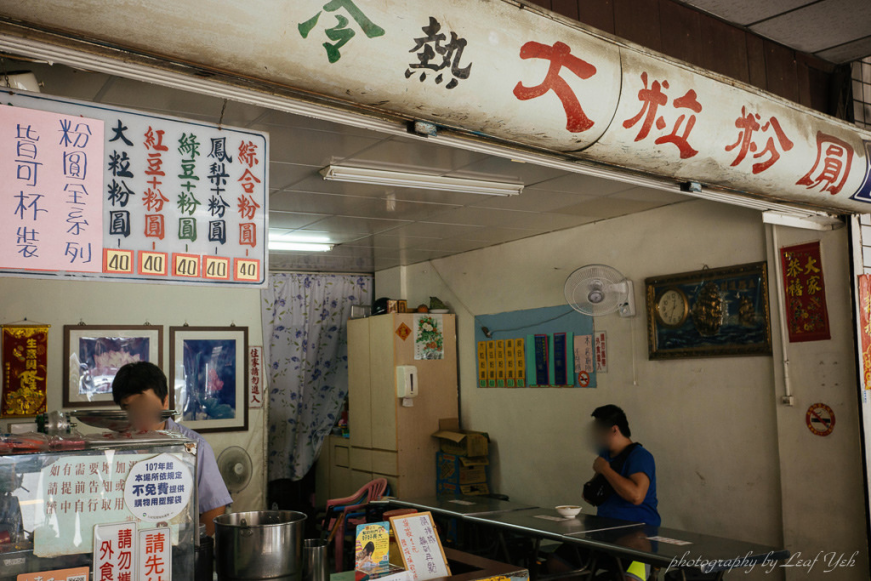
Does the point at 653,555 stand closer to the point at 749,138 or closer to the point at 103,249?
the point at 749,138

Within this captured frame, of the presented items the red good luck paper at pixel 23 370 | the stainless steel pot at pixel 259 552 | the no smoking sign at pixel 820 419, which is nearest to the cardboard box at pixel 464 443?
the no smoking sign at pixel 820 419

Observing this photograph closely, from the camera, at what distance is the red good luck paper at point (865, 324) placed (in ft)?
13.0

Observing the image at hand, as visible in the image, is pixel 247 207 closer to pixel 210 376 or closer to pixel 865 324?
pixel 865 324

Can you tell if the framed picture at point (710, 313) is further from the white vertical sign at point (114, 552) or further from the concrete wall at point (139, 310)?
the white vertical sign at point (114, 552)

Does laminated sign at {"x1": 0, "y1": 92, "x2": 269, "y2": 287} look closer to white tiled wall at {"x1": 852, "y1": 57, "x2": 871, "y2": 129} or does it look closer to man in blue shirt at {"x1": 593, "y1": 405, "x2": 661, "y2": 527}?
man in blue shirt at {"x1": 593, "y1": 405, "x2": 661, "y2": 527}

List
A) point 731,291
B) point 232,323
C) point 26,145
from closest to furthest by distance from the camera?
point 26,145 < point 731,291 < point 232,323

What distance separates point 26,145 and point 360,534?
1597mm

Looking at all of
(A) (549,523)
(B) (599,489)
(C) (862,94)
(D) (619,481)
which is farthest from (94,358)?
(C) (862,94)

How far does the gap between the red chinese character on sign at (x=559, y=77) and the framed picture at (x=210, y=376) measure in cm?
455

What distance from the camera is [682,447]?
513 cm

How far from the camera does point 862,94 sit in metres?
4.22

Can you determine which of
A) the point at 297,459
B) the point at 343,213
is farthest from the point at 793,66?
the point at 297,459

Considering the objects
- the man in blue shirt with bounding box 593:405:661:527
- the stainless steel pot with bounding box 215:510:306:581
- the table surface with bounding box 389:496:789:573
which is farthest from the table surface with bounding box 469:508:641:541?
the stainless steel pot with bounding box 215:510:306:581

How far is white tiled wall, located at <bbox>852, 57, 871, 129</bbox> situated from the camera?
4.18 meters
